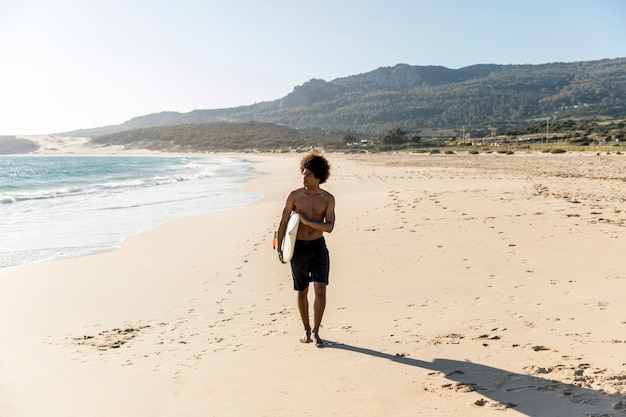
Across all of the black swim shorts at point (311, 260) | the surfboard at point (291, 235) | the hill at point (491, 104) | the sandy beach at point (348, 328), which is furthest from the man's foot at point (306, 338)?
the hill at point (491, 104)

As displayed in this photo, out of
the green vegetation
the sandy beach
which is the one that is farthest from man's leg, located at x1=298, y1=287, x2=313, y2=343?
the green vegetation

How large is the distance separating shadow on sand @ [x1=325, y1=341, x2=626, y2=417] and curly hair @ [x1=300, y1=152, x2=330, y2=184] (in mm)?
1671

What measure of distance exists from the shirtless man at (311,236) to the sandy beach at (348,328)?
0.29 metres

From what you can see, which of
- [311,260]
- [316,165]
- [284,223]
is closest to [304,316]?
[311,260]

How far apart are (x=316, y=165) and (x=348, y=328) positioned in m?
1.48

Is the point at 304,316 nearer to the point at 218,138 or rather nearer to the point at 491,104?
the point at 218,138

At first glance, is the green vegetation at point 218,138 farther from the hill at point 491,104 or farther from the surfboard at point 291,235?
the surfboard at point 291,235

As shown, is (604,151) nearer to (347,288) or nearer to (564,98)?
(347,288)

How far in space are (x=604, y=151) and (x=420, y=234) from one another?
107 feet

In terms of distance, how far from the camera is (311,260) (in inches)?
171

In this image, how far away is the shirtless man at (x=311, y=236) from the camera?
4316 mm

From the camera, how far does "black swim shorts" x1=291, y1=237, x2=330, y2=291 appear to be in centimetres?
432

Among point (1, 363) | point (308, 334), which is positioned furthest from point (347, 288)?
point (1, 363)

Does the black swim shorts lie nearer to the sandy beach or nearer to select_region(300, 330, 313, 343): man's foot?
select_region(300, 330, 313, 343): man's foot
